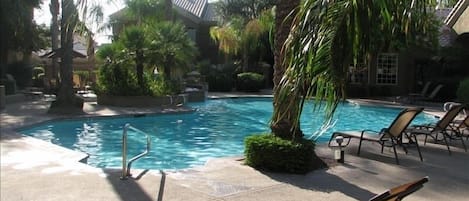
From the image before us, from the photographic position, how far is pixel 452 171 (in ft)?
26.2

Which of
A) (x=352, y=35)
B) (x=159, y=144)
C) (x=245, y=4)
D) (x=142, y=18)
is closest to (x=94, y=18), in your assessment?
(x=159, y=144)

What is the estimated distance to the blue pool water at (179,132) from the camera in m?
11.4

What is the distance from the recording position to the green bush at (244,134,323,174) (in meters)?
7.43

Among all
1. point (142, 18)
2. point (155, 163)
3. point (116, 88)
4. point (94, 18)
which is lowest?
point (155, 163)

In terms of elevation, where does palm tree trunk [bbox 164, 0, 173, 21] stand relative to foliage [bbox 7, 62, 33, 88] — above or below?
above

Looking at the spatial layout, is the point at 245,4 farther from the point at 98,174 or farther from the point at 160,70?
the point at 98,174

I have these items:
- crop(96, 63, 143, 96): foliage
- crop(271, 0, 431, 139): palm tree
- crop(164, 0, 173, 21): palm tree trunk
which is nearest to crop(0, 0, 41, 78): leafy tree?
crop(96, 63, 143, 96): foliage

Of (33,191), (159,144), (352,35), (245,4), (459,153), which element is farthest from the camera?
(245,4)

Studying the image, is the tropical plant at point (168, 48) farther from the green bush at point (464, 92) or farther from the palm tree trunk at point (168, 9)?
the green bush at point (464, 92)

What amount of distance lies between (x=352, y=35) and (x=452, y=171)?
6261 mm

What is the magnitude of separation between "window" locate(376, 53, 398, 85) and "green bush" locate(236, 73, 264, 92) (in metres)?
7.26

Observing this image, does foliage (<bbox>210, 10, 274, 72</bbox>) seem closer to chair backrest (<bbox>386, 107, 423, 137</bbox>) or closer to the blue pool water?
the blue pool water

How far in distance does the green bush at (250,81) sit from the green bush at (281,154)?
2409cm

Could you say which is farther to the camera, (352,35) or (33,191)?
(33,191)
